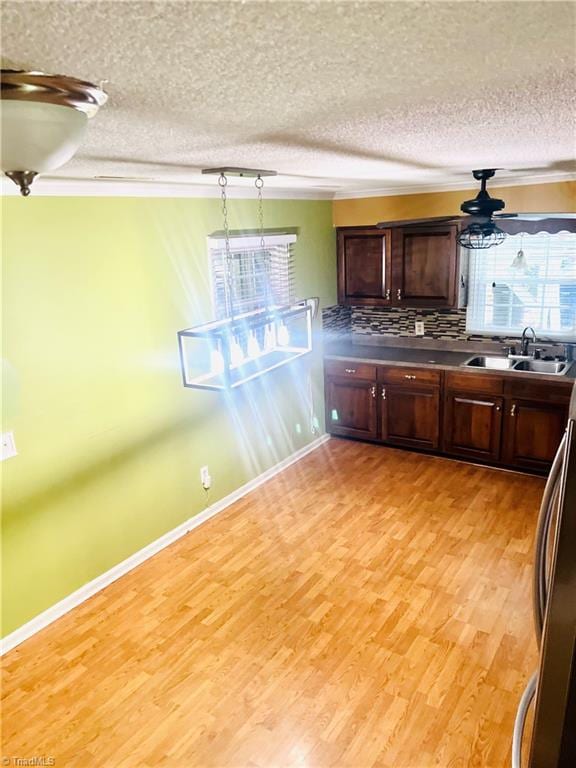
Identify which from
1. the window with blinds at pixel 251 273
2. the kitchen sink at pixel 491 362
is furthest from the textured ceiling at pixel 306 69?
the kitchen sink at pixel 491 362

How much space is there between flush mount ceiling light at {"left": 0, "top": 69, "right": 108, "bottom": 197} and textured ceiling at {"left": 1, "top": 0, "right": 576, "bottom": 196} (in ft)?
0.09

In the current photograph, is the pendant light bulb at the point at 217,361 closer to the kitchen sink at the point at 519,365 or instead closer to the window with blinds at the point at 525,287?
the kitchen sink at the point at 519,365

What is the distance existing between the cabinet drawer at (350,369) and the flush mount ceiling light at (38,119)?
4067 mm

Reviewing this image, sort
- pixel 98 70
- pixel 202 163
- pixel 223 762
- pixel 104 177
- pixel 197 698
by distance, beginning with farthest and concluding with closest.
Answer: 1. pixel 104 177
2. pixel 197 698
3. pixel 202 163
4. pixel 223 762
5. pixel 98 70

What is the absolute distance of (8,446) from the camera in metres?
2.68

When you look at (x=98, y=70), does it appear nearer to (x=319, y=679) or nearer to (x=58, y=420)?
(x=58, y=420)

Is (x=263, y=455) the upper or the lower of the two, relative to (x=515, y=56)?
lower

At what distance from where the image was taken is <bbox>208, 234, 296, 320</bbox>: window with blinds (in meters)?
3.83

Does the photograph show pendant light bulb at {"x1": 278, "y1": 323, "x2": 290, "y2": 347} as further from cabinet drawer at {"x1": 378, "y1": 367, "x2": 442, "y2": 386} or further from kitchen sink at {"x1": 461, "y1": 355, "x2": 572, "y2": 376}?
kitchen sink at {"x1": 461, "y1": 355, "x2": 572, "y2": 376}

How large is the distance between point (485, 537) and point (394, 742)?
1.69 metres

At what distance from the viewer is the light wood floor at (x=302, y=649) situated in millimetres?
2215

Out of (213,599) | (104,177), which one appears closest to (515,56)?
(104,177)

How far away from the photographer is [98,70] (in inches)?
36.8

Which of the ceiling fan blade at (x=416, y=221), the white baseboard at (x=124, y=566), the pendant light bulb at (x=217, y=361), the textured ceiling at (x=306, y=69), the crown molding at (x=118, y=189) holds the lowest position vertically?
the white baseboard at (x=124, y=566)
